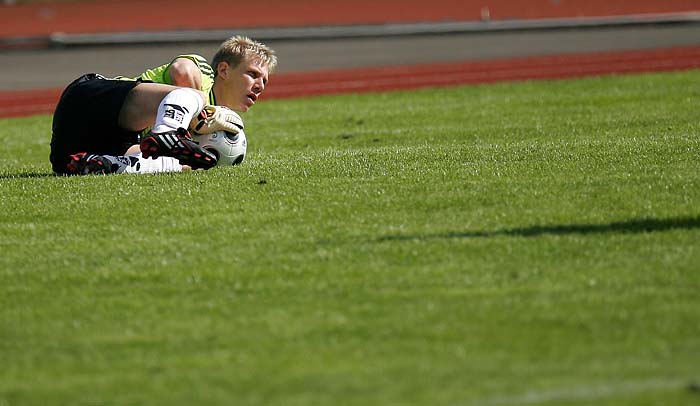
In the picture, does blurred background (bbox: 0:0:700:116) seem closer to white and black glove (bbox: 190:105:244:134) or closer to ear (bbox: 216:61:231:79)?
ear (bbox: 216:61:231:79)

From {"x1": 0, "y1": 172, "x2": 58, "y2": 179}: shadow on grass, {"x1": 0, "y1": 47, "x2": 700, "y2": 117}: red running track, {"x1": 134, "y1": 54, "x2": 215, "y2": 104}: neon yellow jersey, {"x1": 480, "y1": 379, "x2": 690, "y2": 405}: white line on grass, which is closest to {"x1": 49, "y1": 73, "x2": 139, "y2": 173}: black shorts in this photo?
{"x1": 0, "y1": 172, "x2": 58, "y2": 179}: shadow on grass

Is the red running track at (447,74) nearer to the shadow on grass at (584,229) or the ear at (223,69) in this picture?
the ear at (223,69)

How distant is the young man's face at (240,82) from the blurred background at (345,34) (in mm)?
9111

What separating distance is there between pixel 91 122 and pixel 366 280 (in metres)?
3.86

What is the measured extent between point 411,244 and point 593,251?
936mm

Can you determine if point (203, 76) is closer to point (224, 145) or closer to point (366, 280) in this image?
point (224, 145)

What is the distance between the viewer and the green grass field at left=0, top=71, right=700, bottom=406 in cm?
429

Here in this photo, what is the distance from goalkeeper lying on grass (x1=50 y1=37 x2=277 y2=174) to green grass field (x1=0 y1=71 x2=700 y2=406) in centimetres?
33

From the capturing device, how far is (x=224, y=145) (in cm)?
871

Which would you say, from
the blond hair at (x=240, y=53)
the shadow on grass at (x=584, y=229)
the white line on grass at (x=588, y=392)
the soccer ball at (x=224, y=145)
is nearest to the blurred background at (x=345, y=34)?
the blond hair at (x=240, y=53)

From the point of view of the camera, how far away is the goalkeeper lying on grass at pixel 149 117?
26.4 feet

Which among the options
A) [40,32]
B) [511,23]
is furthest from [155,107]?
[40,32]

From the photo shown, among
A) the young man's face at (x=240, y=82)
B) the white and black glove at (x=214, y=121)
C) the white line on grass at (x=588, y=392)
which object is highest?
the young man's face at (x=240, y=82)

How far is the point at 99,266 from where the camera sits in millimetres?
5945
